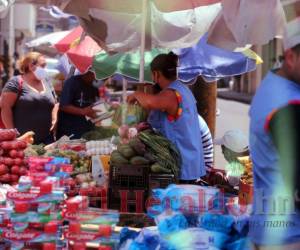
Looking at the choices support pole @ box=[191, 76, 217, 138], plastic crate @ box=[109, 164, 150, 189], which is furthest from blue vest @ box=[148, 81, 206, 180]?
support pole @ box=[191, 76, 217, 138]

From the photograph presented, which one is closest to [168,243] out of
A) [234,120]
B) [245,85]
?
[234,120]

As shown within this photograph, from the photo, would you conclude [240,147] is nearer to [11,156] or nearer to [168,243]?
[11,156]

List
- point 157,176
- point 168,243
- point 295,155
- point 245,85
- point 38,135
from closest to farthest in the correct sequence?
1. point 295,155
2. point 168,243
3. point 157,176
4. point 38,135
5. point 245,85

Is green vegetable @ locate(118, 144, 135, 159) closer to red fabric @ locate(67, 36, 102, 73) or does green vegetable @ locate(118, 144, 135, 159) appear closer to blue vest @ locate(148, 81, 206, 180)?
blue vest @ locate(148, 81, 206, 180)

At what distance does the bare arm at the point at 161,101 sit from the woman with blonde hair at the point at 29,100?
1.93 meters

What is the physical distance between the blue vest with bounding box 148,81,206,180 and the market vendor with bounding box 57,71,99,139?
2.41 meters

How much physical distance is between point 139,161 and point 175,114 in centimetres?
59

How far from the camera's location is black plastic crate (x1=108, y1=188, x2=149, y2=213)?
4.30 m

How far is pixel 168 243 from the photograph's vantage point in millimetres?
2986

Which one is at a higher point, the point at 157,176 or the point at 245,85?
the point at 245,85

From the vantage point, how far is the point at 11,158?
4.51 m

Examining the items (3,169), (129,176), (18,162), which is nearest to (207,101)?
(129,176)

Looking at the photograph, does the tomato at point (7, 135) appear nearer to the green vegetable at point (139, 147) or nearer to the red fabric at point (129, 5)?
the green vegetable at point (139, 147)

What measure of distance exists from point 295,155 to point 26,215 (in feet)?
5.35
